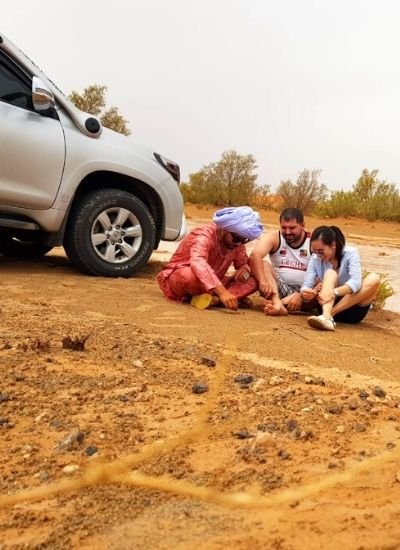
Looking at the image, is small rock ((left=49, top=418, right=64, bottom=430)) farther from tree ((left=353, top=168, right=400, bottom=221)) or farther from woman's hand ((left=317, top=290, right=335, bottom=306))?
tree ((left=353, top=168, right=400, bottom=221))

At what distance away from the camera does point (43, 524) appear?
161 cm

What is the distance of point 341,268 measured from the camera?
16.2 ft

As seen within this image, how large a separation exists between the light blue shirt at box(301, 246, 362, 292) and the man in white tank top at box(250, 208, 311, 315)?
0.18 meters

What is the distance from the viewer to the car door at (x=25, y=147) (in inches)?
204

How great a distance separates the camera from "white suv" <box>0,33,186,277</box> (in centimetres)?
526

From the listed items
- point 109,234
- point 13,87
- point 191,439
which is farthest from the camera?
point 109,234

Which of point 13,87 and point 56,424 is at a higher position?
point 13,87

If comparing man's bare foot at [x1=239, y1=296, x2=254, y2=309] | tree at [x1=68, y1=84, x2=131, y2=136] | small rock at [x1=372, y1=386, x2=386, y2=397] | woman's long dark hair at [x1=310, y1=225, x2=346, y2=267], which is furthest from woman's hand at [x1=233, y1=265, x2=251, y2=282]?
tree at [x1=68, y1=84, x2=131, y2=136]

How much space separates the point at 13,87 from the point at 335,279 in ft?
9.92

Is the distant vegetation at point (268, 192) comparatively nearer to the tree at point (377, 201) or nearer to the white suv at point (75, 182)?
the tree at point (377, 201)

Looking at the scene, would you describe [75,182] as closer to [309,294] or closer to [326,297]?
[309,294]

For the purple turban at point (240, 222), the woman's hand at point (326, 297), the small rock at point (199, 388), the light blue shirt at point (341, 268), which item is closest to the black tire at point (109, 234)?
the purple turban at point (240, 222)

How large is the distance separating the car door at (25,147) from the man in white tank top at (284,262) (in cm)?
185

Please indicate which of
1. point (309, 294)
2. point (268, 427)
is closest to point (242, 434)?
point (268, 427)
